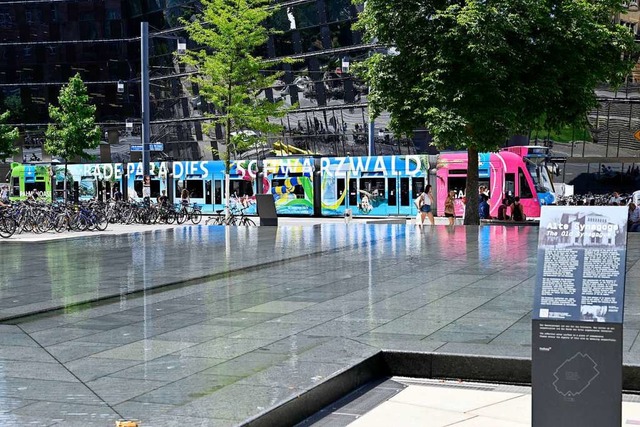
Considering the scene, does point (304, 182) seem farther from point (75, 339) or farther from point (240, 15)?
point (75, 339)

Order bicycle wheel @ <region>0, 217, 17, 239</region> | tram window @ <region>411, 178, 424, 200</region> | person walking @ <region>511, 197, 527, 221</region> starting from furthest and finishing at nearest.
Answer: tram window @ <region>411, 178, 424, 200</region> < person walking @ <region>511, 197, 527, 221</region> < bicycle wheel @ <region>0, 217, 17, 239</region>

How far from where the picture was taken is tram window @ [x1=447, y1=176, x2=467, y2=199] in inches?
1496

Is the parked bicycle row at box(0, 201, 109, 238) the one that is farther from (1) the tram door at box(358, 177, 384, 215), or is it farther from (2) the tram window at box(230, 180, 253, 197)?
(1) the tram door at box(358, 177, 384, 215)

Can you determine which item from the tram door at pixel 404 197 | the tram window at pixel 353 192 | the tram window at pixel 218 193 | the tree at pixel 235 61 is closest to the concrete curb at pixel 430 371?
the tree at pixel 235 61

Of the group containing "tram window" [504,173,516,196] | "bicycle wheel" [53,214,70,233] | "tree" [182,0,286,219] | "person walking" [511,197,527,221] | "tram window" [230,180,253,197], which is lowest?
"bicycle wheel" [53,214,70,233]

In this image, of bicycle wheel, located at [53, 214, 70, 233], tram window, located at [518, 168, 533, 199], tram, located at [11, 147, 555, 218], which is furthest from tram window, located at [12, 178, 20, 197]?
tram window, located at [518, 168, 533, 199]

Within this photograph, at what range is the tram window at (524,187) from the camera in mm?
35644

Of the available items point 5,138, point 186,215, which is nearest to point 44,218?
point 186,215

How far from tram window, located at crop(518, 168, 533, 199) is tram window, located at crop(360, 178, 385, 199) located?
23.4 ft

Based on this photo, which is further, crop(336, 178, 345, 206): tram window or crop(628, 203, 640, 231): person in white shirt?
crop(336, 178, 345, 206): tram window

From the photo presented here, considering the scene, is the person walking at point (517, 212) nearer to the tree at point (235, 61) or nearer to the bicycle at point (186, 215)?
the tree at point (235, 61)

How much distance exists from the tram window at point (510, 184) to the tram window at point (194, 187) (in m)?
18.2

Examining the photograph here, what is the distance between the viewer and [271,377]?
22.6 ft

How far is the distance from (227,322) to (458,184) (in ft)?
96.6
